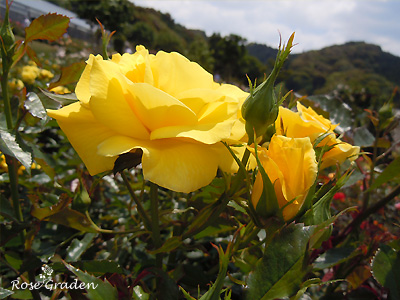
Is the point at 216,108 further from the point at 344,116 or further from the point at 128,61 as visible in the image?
the point at 344,116

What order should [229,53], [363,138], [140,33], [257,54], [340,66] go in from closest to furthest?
1. [363,138]
2. [229,53]
3. [140,33]
4. [340,66]
5. [257,54]

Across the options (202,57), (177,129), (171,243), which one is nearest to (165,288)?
(171,243)

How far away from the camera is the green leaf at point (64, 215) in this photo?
1.11 feet

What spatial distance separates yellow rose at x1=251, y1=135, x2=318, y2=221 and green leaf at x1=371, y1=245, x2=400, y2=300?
16cm

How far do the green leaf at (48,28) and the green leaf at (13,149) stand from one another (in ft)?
0.41

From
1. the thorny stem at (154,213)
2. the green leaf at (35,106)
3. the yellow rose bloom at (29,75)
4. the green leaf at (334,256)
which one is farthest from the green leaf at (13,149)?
the yellow rose bloom at (29,75)

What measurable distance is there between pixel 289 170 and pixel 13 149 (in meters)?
0.32

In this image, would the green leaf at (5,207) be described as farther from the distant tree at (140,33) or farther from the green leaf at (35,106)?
the distant tree at (140,33)

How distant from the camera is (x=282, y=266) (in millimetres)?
233

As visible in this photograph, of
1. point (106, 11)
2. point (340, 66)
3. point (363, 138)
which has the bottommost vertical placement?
point (363, 138)

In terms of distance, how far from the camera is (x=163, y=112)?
0.26 m

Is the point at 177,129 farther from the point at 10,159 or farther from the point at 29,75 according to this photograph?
the point at 29,75

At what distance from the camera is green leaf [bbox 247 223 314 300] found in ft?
0.74

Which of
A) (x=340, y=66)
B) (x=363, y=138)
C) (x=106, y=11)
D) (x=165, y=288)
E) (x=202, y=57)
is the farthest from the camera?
(x=340, y=66)
